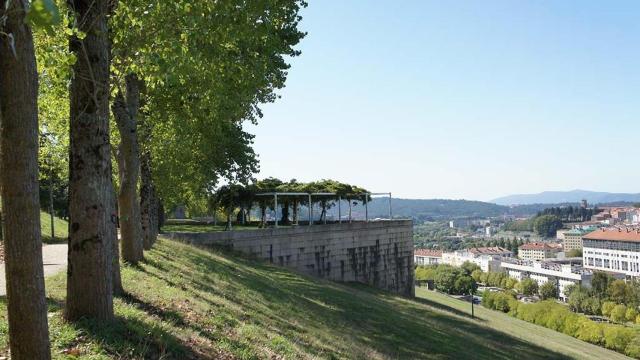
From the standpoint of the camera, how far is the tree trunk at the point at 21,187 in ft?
16.5

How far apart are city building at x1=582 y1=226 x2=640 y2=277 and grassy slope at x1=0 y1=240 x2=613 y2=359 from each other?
544ft

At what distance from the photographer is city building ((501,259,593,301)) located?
151375 millimetres

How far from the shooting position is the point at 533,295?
138000 mm

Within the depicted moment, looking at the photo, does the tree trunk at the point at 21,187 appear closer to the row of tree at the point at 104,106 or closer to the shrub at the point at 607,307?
the row of tree at the point at 104,106

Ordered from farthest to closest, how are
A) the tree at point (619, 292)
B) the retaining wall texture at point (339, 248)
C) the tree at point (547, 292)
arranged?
the tree at point (547, 292)
the tree at point (619, 292)
the retaining wall texture at point (339, 248)

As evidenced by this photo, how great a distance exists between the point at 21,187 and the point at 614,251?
19718cm

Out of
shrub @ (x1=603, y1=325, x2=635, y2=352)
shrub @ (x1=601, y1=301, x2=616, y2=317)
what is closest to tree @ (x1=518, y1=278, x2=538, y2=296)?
shrub @ (x1=601, y1=301, x2=616, y2=317)

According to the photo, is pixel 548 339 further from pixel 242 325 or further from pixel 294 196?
pixel 242 325

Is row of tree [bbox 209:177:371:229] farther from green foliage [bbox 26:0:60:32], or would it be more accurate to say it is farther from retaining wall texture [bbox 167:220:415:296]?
green foliage [bbox 26:0:60:32]

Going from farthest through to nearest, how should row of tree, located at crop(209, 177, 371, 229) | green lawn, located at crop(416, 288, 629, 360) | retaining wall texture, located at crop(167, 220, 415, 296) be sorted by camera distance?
row of tree, located at crop(209, 177, 371, 229) < retaining wall texture, located at crop(167, 220, 415, 296) < green lawn, located at crop(416, 288, 629, 360)

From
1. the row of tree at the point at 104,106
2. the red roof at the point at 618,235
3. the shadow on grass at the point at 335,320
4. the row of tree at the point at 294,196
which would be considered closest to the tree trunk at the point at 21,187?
the row of tree at the point at 104,106

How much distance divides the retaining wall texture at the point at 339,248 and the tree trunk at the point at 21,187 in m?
21.6

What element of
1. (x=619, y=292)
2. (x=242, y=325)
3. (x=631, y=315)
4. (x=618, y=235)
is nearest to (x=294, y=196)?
(x=242, y=325)

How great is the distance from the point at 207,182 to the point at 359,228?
13.5 metres
